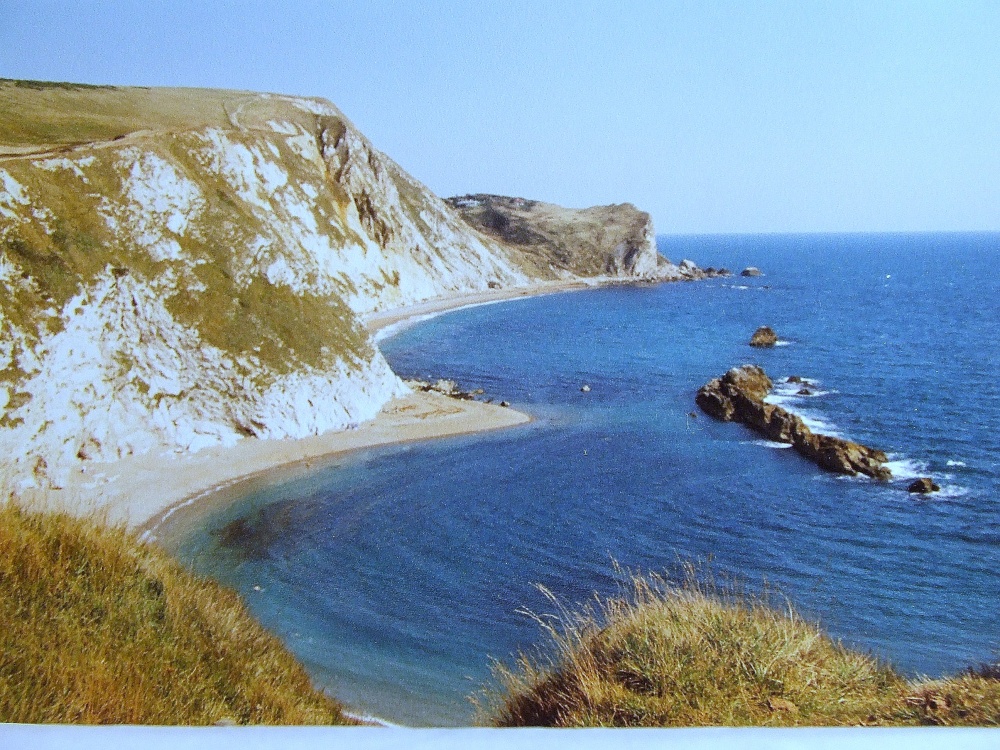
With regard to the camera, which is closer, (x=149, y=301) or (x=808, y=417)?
(x=149, y=301)

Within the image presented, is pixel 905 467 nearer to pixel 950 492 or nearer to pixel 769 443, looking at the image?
pixel 950 492

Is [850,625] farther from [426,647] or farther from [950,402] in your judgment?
[950,402]

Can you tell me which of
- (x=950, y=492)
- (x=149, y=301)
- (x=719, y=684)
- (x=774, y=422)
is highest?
(x=149, y=301)

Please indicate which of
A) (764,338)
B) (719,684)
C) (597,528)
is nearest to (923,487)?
(597,528)

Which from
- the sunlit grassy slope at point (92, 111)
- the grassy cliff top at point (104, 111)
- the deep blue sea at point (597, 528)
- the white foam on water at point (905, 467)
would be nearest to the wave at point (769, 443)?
Answer: the deep blue sea at point (597, 528)

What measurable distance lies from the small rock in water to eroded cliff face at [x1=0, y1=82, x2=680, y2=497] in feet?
74.4

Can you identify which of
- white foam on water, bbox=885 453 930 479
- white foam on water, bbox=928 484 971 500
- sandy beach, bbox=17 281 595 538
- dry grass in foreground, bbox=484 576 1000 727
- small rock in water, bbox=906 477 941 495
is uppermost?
dry grass in foreground, bbox=484 576 1000 727

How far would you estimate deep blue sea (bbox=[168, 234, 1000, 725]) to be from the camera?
18.7 meters

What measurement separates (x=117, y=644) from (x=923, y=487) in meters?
29.6

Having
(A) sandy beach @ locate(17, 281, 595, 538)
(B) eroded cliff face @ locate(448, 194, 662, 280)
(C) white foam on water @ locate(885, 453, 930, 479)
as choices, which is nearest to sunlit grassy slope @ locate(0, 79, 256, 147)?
(A) sandy beach @ locate(17, 281, 595, 538)

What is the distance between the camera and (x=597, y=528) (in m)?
25.7

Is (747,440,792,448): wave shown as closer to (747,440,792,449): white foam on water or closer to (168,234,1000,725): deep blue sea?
(747,440,792,449): white foam on water

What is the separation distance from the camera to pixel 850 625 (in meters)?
19.6

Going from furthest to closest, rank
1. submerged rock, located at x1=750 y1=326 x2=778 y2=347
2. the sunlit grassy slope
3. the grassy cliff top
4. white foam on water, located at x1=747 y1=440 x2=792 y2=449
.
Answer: submerged rock, located at x1=750 y1=326 x2=778 y2=347
the sunlit grassy slope
the grassy cliff top
white foam on water, located at x1=747 y1=440 x2=792 y2=449
